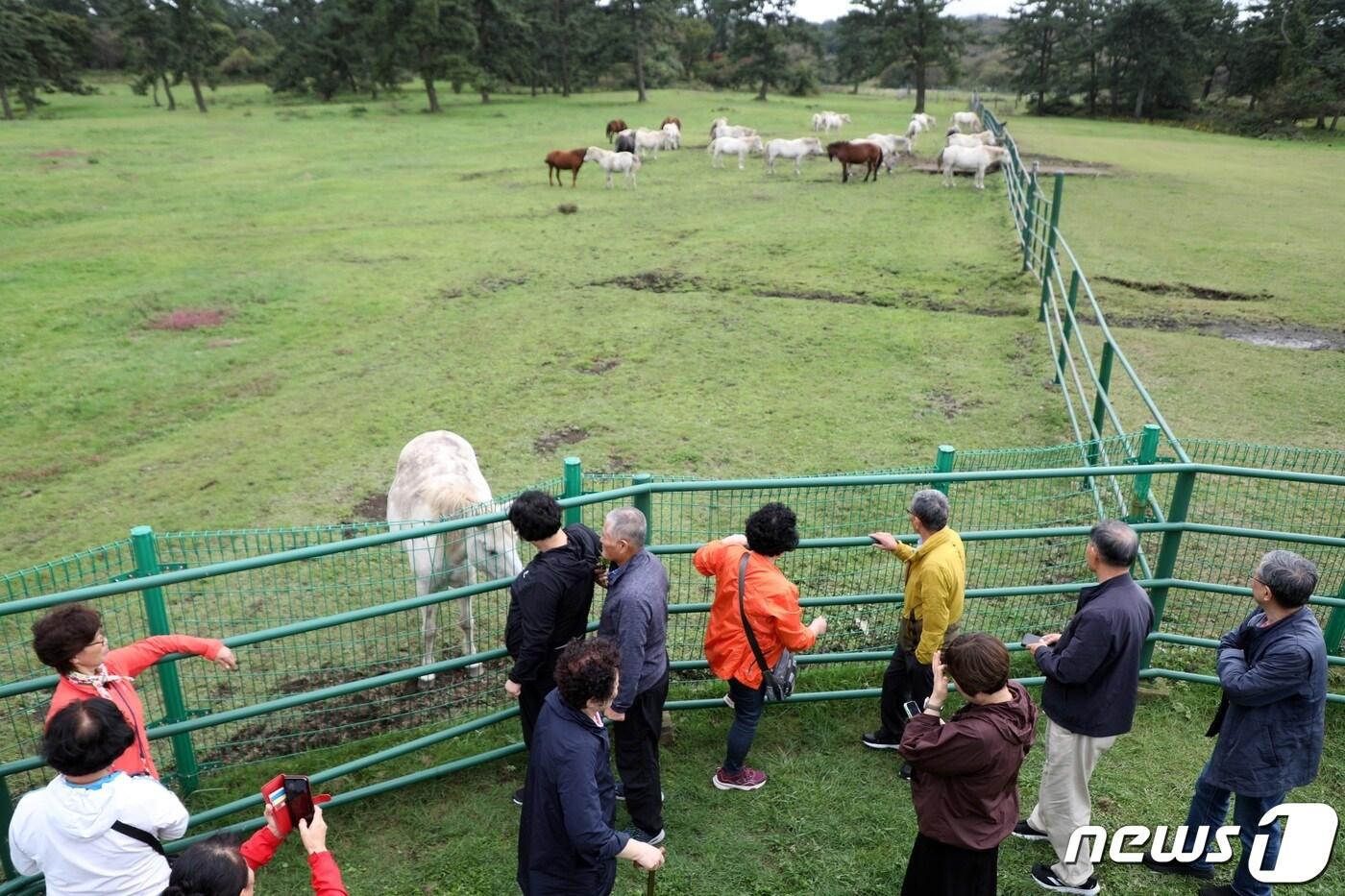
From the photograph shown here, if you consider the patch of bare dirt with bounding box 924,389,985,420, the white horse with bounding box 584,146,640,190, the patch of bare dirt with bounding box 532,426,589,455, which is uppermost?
the white horse with bounding box 584,146,640,190

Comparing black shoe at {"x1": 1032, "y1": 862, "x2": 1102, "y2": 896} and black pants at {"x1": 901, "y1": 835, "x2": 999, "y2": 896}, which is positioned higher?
black pants at {"x1": 901, "y1": 835, "x2": 999, "y2": 896}

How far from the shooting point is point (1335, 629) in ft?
17.4

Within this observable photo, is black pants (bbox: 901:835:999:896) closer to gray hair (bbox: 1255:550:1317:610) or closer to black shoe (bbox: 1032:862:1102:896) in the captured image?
black shoe (bbox: 1032:862:1102:896)

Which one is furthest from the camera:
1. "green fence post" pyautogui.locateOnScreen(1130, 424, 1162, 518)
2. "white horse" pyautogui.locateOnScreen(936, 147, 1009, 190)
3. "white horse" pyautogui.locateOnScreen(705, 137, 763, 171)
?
"white horse" pyautogui.locateOnScreen(705, 137, 763, 171)

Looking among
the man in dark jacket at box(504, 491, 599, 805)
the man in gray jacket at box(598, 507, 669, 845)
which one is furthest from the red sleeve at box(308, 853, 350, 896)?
the man in dark jacket at box(504, 491, 599, 805)

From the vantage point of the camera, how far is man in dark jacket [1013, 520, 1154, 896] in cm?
371

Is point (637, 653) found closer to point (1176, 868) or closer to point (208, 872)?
point (208, 872)

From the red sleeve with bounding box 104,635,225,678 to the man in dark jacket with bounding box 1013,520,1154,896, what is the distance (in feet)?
11.2

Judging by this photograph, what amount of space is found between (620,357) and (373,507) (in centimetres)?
425

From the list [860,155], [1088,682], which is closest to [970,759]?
→ [1088,682]

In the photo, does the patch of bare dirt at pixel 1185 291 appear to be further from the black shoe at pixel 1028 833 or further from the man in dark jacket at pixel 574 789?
the man in dark jacket at pixel 574 789

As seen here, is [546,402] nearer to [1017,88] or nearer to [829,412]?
[829,412]

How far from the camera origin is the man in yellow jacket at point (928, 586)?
4.23 metres

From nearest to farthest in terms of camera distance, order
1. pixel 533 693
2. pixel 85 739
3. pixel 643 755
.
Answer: pixel 85 739
pixel 643 755
pixel 533 693
